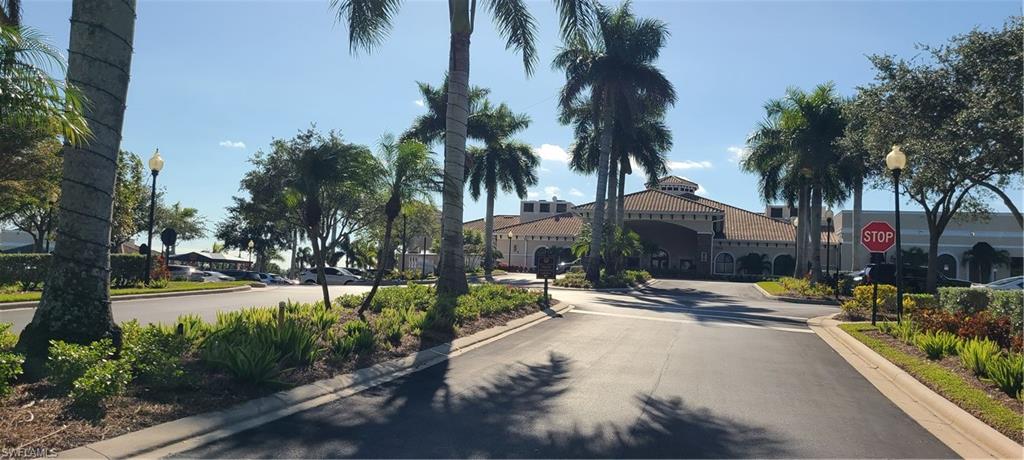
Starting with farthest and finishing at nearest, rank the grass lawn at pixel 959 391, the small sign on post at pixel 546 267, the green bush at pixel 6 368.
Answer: the small sign on post at pixel 546 267
the grass lawn at pixel 959 391
the green bush at pixel 6 368

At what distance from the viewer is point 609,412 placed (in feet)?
21.7

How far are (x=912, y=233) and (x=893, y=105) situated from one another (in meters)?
37.1

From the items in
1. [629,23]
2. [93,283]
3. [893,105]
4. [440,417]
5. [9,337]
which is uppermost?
[629,23]

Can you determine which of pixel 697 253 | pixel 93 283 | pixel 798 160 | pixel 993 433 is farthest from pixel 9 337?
pixel 697 253

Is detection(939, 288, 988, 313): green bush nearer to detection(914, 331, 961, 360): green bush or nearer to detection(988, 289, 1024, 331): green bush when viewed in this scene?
detection(988, 289, 1024, 331): green bush

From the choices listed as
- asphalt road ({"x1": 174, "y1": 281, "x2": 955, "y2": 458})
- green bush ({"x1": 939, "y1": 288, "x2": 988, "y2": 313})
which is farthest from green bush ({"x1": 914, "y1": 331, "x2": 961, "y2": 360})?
green bush ({"x1": 939, "y1": 288, "x2": 988, "y2": 313})

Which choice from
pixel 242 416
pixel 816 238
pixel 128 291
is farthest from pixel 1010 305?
pixel 128 291

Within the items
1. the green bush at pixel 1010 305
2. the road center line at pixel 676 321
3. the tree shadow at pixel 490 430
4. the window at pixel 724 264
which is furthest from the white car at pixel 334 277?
the window at pixel 724 264

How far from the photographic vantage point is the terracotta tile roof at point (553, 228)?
189 feet

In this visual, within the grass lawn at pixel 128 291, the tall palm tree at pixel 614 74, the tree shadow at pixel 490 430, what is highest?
the tall palm tree at pixel 614 74

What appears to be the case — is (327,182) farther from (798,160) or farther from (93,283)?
(798,160)

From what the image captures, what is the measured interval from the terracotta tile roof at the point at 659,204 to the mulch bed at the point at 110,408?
46.2 metres

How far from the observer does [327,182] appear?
38.6 ft

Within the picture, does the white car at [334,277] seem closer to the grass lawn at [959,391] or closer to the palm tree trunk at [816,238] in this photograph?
the palm tree trunk at [816,238]
